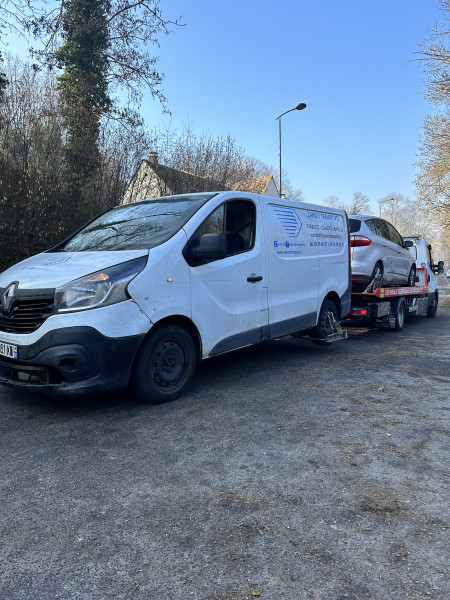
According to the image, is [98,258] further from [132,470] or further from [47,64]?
[47,64]

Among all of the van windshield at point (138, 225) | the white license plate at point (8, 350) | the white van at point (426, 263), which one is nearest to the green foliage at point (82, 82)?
the van windshield at point (138, 225)

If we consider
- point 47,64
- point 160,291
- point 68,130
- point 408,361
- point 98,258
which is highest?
point 47,64

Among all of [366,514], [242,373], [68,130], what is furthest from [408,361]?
[68,130]

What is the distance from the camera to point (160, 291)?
407 centimetres

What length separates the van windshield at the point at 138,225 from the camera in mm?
4434

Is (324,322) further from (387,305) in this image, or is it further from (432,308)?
(432,308)

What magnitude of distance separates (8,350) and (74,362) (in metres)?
0.71

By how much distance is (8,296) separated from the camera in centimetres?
401

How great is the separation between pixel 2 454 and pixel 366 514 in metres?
2.60

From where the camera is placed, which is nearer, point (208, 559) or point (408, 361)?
point (208, 559)

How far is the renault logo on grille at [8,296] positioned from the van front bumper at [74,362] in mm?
438

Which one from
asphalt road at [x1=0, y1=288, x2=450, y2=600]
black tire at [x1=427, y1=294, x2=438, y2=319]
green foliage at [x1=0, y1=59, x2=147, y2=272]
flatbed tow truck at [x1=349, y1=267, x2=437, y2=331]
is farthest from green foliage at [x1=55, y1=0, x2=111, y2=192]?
black tire at [x1=427, y1=294, x2=438, y2=319]

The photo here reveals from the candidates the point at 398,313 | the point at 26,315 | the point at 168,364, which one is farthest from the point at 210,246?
the point at 398,313

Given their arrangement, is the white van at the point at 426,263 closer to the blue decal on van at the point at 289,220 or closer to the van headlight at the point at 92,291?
the blue decal on van at the point at 289,220
